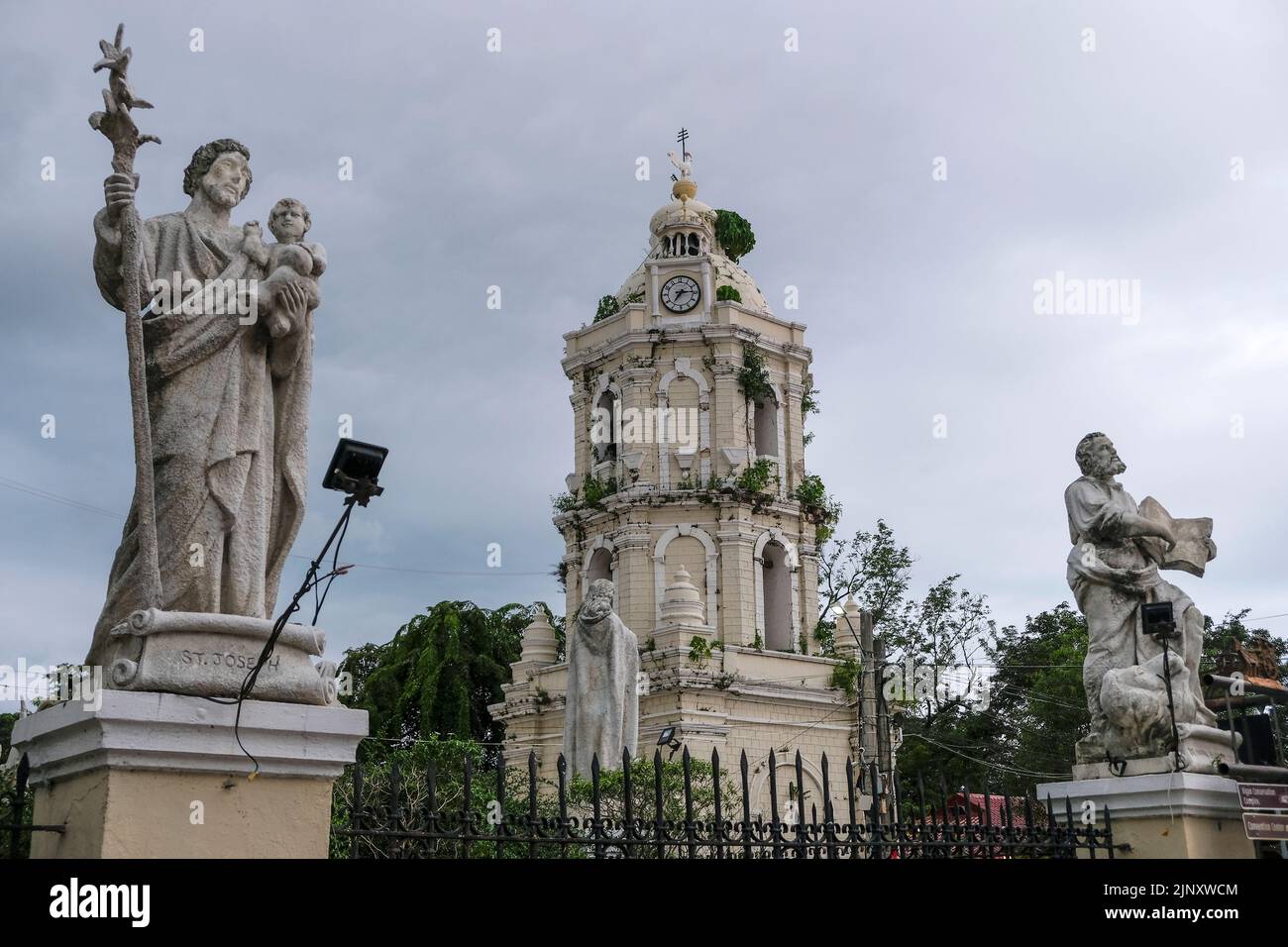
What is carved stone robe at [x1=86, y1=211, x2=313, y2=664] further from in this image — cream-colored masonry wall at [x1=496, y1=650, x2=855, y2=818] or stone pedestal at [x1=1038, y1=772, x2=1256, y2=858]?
cream-colored masonry wall at [x1=496, y1=650, x2=855, y2=818]

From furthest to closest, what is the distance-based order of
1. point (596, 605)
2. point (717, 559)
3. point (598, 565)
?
point (598, 565) < point (717, 559) < point (596, 605)

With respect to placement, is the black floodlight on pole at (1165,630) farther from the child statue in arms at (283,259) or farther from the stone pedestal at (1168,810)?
the child statue in arms at (283,259)

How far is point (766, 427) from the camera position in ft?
126

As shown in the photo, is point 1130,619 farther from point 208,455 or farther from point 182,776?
point 182,776

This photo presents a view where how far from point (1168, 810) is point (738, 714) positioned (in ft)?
86.5

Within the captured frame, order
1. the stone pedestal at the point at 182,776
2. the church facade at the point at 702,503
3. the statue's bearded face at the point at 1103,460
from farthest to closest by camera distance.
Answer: the church facade at the point at 702,503, the statue's bearded face at the point at 1103,460, the stone pedestal at the point at 182,776

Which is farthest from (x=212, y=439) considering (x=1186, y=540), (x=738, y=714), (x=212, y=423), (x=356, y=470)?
(x=738, y=714)

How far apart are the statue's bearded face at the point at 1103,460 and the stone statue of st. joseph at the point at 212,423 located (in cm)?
484

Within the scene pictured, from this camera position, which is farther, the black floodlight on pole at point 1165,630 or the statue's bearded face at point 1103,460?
the statue's bearded face at point 1103,460

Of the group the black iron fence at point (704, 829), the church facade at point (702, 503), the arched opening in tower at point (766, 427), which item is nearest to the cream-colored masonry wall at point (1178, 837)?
the black iron fence at point (704, 829)

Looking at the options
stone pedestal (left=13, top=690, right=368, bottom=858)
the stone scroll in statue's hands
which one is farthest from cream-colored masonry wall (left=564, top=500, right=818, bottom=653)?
stone pedestal (left=13, top=690, right=368, bottom=858)

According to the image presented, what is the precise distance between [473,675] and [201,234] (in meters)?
36.3

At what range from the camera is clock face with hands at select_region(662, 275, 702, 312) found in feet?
124

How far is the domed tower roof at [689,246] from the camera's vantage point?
127 ft
